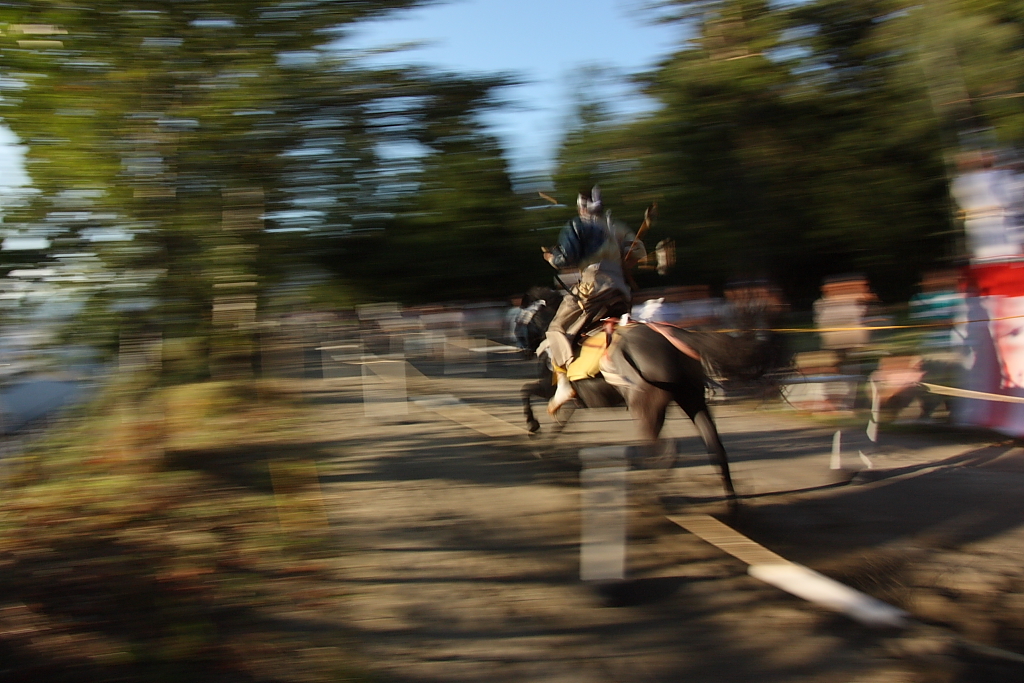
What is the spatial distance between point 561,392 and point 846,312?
10.7 feet

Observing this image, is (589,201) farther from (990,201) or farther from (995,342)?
(995,342)

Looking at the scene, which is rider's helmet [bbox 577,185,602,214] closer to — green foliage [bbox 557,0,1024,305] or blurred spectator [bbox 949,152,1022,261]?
green foliage [bbox 557,0,1024,305]

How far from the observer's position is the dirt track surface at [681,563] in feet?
11.1

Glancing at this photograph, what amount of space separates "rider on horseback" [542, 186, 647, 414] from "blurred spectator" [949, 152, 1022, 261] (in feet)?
11.6

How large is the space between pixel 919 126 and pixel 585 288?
4238 mm

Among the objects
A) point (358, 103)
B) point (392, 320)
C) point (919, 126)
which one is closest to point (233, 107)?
point (358, 103)

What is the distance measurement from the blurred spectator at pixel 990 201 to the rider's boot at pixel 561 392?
4.36m

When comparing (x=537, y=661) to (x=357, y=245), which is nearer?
(x=537, y=661)

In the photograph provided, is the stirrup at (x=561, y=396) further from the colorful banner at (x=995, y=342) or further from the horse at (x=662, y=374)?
the colorful banner at (x=995, y=342)

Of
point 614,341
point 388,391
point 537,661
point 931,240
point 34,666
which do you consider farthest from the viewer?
point 388,391

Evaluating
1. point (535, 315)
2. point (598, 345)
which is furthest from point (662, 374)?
point (535, 315)

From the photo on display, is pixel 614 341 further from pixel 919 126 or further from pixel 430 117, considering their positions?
pixel 919 126

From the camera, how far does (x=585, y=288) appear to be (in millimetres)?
6184

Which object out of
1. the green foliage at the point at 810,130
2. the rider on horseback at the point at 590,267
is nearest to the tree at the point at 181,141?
the rider on horseback at the point at 590,267
